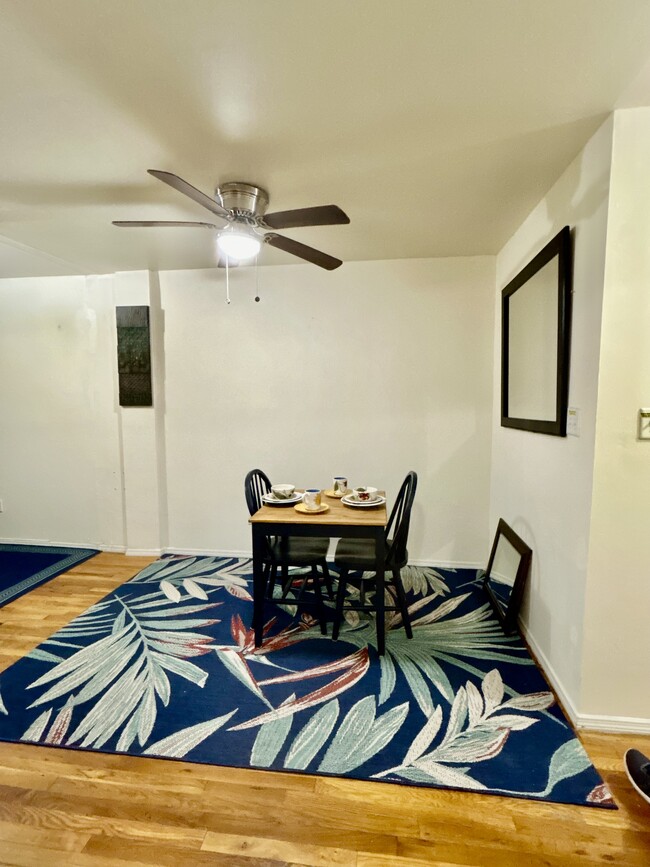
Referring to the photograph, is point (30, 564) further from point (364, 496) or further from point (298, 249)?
point (298, 249)

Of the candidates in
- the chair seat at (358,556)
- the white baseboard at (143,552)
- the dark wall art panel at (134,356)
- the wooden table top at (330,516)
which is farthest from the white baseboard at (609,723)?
the dark wall art panel at (134,356)

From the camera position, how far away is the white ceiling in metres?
1.10

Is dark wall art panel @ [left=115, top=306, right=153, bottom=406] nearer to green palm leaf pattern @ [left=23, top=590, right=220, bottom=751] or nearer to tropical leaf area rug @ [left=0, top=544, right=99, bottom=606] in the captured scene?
tropical leaf area rug @ [left=0, top=544, right=99, bottom=606]

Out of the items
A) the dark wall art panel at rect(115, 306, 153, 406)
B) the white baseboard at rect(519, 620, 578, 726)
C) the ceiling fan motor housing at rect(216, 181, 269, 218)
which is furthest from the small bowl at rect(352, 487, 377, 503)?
the dark wall art panel at rect(115, 306, 153, 406)

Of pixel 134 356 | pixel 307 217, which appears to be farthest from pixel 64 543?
pixel 307 217

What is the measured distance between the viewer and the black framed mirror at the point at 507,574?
2.17m

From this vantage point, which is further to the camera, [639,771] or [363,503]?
[363,503]

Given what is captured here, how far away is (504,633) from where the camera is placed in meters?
2.23

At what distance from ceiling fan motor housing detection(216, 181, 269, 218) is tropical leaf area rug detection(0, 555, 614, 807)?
2.25 metres

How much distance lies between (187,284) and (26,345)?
65.5 inches

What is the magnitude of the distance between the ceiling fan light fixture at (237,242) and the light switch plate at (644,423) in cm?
186

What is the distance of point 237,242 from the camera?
194cm

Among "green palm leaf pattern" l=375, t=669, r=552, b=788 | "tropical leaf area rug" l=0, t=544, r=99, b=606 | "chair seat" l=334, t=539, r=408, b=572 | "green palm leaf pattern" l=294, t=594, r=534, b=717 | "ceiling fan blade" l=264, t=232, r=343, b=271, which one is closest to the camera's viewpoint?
"green palm leaf pattern" l=375, t=669, r=552, b=788

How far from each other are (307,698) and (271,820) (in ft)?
1.66
